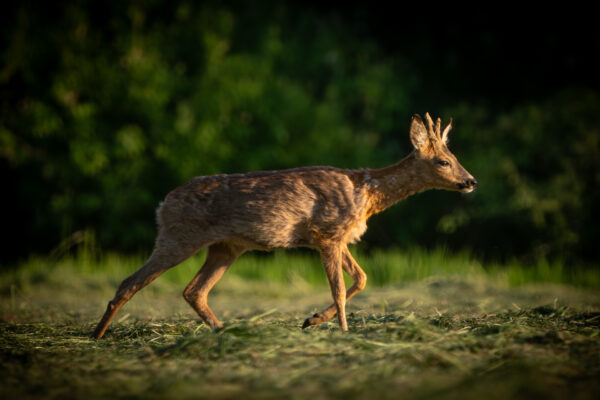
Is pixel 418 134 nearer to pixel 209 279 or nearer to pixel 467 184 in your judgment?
pixel 467 184

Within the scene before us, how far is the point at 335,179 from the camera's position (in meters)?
5.54

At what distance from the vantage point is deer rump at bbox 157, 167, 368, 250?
17.2ft

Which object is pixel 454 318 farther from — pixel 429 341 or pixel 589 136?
pixel 589 136

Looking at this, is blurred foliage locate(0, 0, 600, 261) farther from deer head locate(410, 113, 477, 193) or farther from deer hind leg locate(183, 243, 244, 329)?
deer hind leg locate(183, 243, 244, 329)

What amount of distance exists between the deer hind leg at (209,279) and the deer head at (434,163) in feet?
6.21

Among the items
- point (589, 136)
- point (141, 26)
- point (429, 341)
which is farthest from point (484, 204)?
point (429, 341)

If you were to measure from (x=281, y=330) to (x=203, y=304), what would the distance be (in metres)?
1.44

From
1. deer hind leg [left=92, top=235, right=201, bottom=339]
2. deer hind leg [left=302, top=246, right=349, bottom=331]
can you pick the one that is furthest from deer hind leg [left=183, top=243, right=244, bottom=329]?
deer hind leg [left=302, top=246, right=349, bottom=331]

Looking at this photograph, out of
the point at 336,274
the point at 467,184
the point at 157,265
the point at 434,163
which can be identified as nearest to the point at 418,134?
the point at 434,163

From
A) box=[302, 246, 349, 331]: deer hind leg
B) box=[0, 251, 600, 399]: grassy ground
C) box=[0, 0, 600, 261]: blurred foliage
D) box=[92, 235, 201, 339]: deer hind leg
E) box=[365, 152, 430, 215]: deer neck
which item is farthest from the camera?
box=[0, 0, 600, 261]: blurred foliage

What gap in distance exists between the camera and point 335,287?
16.9 ft

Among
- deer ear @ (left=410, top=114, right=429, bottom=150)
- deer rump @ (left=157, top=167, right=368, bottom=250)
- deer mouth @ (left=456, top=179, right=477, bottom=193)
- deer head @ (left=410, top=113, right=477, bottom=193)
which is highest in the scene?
deer ear @ (left=410, top=114, right=429, bottom=150)

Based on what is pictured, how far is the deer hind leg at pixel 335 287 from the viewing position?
4984mm

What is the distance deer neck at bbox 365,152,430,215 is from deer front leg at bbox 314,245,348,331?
1.94 feet
